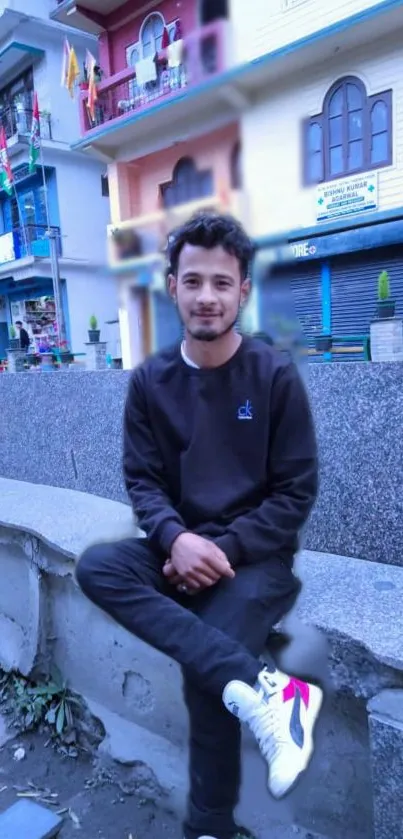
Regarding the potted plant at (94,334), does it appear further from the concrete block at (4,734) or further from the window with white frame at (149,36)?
the window with white frame at (149,36)

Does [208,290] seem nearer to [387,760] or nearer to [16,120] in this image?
[387,760]

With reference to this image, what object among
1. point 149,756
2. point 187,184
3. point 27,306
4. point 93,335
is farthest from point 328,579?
point 27,306

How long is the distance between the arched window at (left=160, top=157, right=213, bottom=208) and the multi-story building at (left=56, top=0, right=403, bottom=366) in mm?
10

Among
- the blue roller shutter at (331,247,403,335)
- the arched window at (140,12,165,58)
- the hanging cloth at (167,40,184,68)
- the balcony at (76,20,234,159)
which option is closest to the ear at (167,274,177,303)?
the balcony at (76,20,234,159)

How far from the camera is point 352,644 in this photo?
112 centimetres

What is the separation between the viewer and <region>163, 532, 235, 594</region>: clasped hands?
1095 millimetres

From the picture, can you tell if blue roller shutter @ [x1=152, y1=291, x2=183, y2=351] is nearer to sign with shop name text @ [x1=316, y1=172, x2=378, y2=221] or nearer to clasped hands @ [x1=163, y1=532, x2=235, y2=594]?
clasped hands @ [x1=163, y1=532, x2=235, y2=594]

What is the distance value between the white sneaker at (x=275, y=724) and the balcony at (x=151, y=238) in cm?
100

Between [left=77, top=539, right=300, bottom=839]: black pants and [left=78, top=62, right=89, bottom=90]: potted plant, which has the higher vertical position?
[left=78, top=62, right=89, bottom=90]: potted plant

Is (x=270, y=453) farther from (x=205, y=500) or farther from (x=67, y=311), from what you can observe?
(x=67, y=311)

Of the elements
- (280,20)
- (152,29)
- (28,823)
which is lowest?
(28,823)

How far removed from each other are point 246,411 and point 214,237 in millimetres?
397

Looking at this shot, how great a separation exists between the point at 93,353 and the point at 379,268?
447 centimetres

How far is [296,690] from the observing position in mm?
1054
